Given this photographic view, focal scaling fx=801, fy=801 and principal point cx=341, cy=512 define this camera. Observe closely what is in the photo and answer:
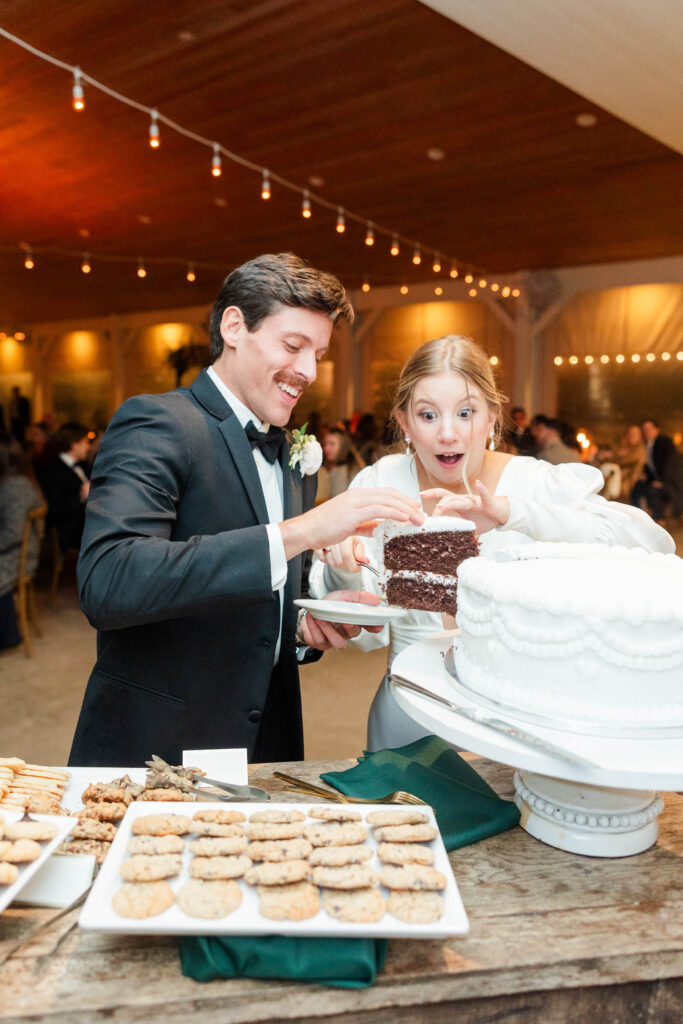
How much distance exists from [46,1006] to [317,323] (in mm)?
1699

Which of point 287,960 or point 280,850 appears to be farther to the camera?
point 280,850

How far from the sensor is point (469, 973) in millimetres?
1062

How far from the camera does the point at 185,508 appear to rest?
207 cm

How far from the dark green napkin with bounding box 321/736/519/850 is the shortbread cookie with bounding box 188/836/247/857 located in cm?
35

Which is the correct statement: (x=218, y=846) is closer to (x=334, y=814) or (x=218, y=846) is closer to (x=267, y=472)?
(x=334, y=814)

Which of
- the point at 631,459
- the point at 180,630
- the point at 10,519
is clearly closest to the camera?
the point at 180,630

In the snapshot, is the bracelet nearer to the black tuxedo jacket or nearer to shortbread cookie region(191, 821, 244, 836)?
the black tuxedo jacket

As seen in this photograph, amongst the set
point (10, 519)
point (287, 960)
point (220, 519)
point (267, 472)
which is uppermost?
point (267, 472)

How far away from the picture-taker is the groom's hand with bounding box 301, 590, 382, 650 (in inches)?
85.0

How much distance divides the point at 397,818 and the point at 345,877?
0.20 meters

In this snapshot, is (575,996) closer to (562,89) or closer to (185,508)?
(185,508)

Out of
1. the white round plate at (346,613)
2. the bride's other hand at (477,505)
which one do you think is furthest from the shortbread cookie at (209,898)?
the bride's other hand at (477,505)

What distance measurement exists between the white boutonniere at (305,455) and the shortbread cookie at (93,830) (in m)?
1.38

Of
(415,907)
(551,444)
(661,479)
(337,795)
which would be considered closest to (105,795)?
(337,795)
